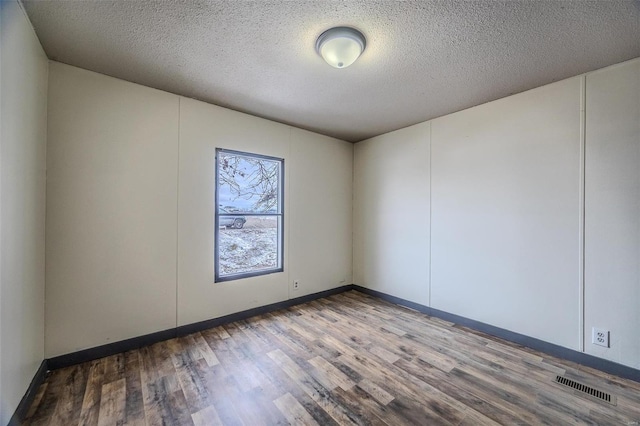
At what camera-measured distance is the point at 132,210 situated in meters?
2.46

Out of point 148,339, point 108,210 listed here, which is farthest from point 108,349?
point 108,210

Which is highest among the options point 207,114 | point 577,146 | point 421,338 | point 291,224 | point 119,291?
point 207,114

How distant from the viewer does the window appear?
310 centimetres

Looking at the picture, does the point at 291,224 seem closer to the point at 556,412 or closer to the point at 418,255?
the point at 418,255

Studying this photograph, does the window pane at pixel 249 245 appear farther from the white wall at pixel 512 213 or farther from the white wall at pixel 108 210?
the white wall at pixel 512 213

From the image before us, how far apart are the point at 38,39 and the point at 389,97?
9.72 feet

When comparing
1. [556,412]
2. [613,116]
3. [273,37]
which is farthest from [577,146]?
[273,37]

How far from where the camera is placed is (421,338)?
8.88ft

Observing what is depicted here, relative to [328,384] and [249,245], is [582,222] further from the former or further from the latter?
[249,245]

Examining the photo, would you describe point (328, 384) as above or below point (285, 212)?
below

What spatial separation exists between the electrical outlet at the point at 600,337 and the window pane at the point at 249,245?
3265 mm

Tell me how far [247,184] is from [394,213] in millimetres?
2165

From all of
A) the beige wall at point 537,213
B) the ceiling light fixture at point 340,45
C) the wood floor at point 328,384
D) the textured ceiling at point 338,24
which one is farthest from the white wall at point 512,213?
the ceiling light fixture at point 340,45

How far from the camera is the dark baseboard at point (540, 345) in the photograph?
2062 mm
